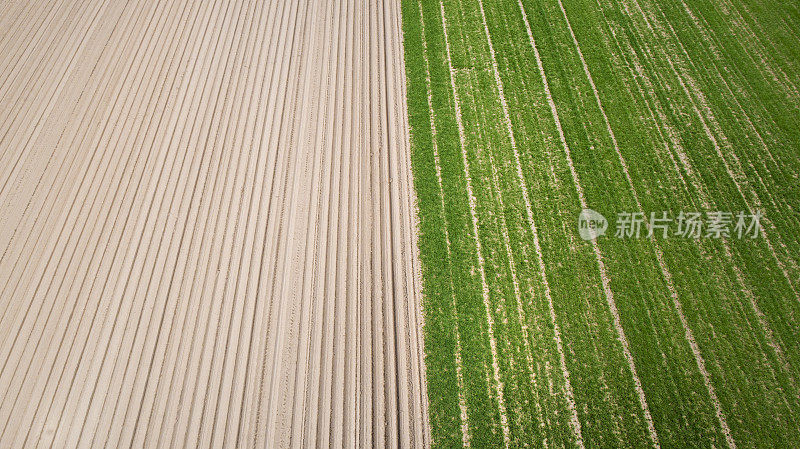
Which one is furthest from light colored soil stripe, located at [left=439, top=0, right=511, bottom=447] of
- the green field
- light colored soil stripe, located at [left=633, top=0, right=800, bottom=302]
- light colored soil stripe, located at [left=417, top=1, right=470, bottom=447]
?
light colored soil stripe, located at [left=633, top=0, right=800, bottom=302]

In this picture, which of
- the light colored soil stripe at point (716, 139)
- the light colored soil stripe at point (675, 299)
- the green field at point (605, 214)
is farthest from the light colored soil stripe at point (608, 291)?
the light colored soil stripe at point (716, 139)

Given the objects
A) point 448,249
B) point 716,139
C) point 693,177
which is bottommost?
point 448,249

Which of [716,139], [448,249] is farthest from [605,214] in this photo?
[716,139]

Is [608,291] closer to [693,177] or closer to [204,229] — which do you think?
[693,177]

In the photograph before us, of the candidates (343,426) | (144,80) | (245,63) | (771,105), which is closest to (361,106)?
(245,63)

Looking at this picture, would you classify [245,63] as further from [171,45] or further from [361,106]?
[361,106]

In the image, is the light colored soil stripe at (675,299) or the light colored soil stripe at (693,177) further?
the light colored soil stripe at (693,177)

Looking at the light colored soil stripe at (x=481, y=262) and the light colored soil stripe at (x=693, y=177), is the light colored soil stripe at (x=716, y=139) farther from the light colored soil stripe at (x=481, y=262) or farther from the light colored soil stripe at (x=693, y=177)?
the light colored soil stripe at (x=481, y=262)

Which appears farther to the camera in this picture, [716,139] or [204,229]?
[716,139]
